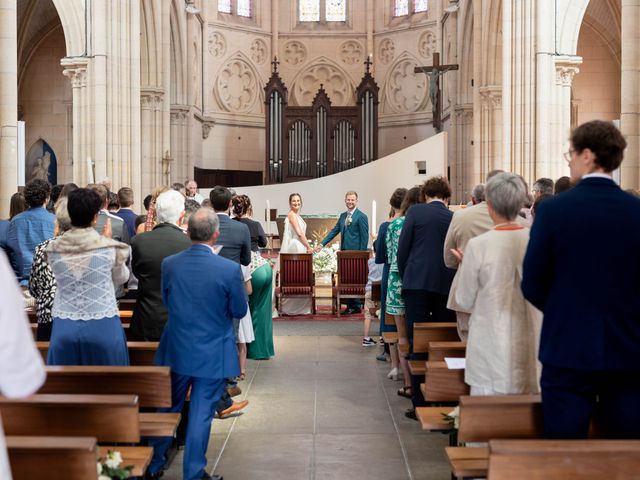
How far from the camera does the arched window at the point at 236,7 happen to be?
2672 centimetres

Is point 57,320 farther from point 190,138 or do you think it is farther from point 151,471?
point 190,138

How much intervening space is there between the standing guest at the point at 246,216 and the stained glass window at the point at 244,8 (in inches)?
790

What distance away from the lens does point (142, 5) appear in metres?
19.7

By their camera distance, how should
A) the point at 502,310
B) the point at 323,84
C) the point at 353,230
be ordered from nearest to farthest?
the point at 502,310 < the point at 353,230 < the point at 323,84

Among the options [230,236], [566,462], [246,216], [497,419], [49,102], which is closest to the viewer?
[566,462]

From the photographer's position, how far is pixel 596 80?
22.4 meters

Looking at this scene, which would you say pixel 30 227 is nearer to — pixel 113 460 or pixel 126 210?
pixel 126 210

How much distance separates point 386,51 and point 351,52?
1208 mm

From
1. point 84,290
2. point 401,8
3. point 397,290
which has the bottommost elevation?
point 397,290

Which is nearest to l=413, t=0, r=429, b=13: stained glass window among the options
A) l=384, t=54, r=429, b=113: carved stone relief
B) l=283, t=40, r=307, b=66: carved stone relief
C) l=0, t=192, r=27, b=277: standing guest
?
l=384, t=54, r=429, b=113: carved stone relief

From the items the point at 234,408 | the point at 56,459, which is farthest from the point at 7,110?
the point at 56,459

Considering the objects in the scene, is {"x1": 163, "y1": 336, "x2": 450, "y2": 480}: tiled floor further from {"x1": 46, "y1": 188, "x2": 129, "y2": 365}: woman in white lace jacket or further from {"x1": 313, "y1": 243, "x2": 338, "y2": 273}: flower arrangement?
{"x1": 313, "y1": 243, "x2": 338, "y2": 273}: flower arrangement

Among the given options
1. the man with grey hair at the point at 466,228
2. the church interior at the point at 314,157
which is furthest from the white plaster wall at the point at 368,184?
the man with grey hair at the point at 466,228

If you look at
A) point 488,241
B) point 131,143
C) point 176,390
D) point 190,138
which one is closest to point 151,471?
point 176,390
